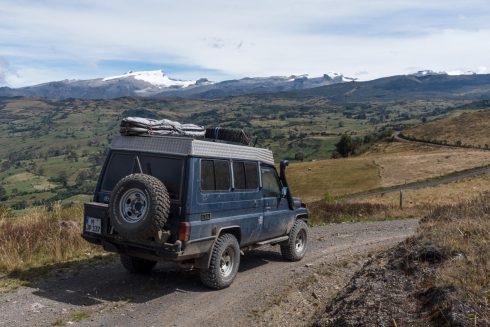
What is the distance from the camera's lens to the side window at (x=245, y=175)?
9.65 metres

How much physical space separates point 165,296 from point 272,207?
350 cm

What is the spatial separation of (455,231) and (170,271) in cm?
582

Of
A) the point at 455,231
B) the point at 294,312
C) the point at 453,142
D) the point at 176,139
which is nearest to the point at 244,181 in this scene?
the point at 176,139

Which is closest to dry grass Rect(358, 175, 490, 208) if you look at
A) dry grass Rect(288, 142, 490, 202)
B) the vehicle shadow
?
dry grass Rect(288, 142, 490, 202)

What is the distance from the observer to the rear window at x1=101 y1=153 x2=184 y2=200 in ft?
27.5

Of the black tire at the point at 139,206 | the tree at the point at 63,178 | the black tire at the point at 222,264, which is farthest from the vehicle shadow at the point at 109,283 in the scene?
the tree at the point at 63,178

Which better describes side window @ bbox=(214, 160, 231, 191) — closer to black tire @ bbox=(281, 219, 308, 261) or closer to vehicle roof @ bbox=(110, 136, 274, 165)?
vehicle roof @ bbox=(110, 136, 274, 165)

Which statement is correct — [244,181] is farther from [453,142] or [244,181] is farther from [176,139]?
[453,142]

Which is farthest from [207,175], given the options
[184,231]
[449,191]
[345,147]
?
[345,147]

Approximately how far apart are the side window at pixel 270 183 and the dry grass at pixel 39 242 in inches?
176

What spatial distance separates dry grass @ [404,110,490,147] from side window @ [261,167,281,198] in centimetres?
10012

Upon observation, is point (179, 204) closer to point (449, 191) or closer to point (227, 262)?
point (227, 262)

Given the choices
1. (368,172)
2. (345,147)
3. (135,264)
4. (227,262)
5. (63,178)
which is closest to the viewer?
(227,262)

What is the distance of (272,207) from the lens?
35.7 feet
